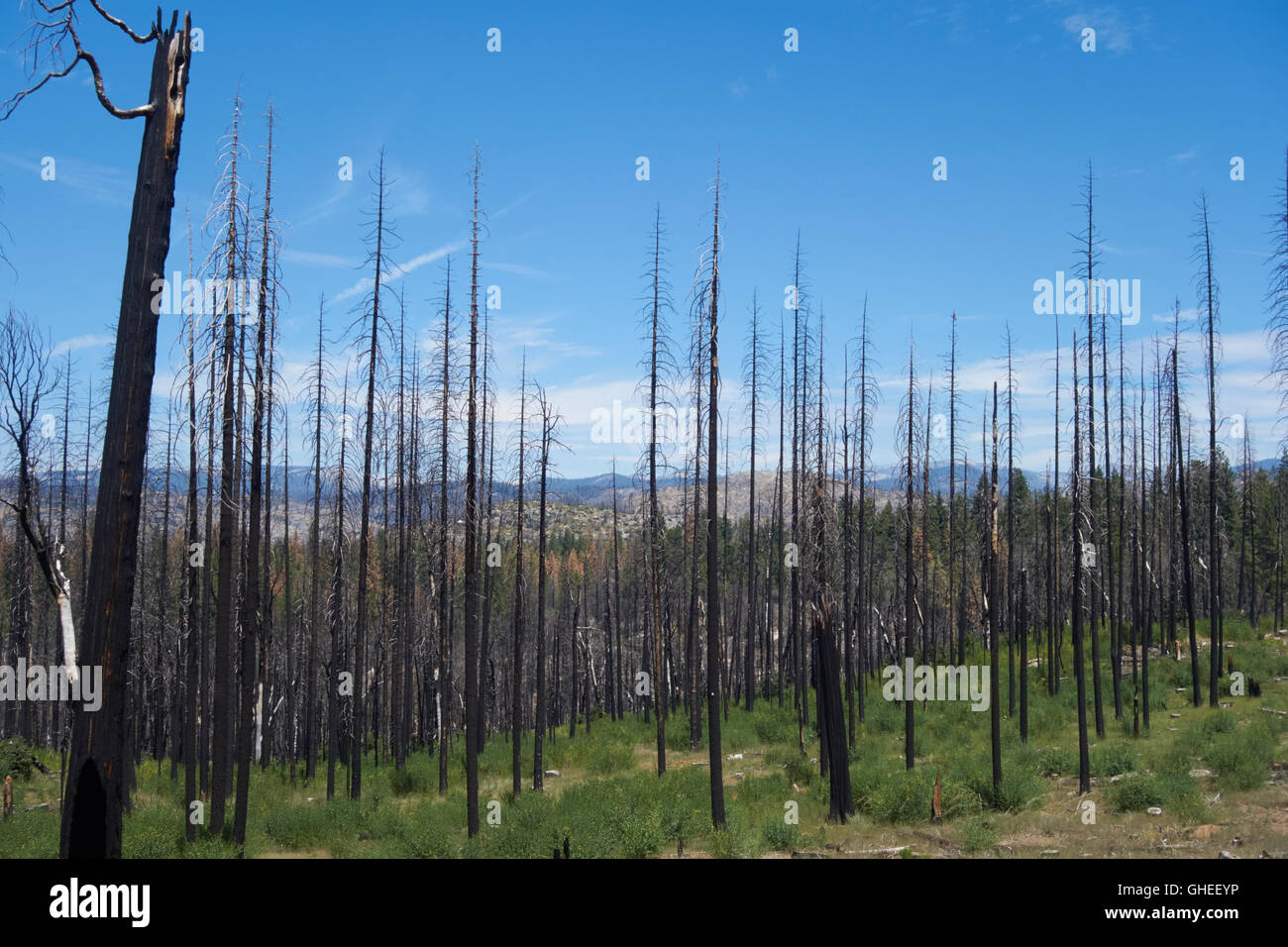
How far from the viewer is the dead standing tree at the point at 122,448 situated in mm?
6039

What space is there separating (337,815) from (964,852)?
1531cm

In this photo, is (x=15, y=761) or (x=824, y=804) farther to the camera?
(x=15, y=761)

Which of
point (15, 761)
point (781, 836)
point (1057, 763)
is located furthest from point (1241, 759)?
point (15, 761)

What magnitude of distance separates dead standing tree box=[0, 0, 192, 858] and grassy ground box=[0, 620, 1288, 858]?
9.62 meters

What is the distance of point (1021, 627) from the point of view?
30.7m

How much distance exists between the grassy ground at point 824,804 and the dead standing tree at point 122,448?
962 cm

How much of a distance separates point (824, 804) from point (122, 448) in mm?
19195

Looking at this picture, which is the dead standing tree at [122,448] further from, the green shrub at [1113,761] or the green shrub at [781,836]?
the green shrub at [1113,761]

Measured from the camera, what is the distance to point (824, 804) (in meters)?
20.2

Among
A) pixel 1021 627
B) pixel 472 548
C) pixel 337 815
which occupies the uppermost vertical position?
pixel 472 548

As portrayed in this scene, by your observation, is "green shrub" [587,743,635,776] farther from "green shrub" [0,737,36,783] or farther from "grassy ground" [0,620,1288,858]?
"green shrub" [0,737,36,783]

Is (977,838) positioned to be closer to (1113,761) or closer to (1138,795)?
(1138,795)
